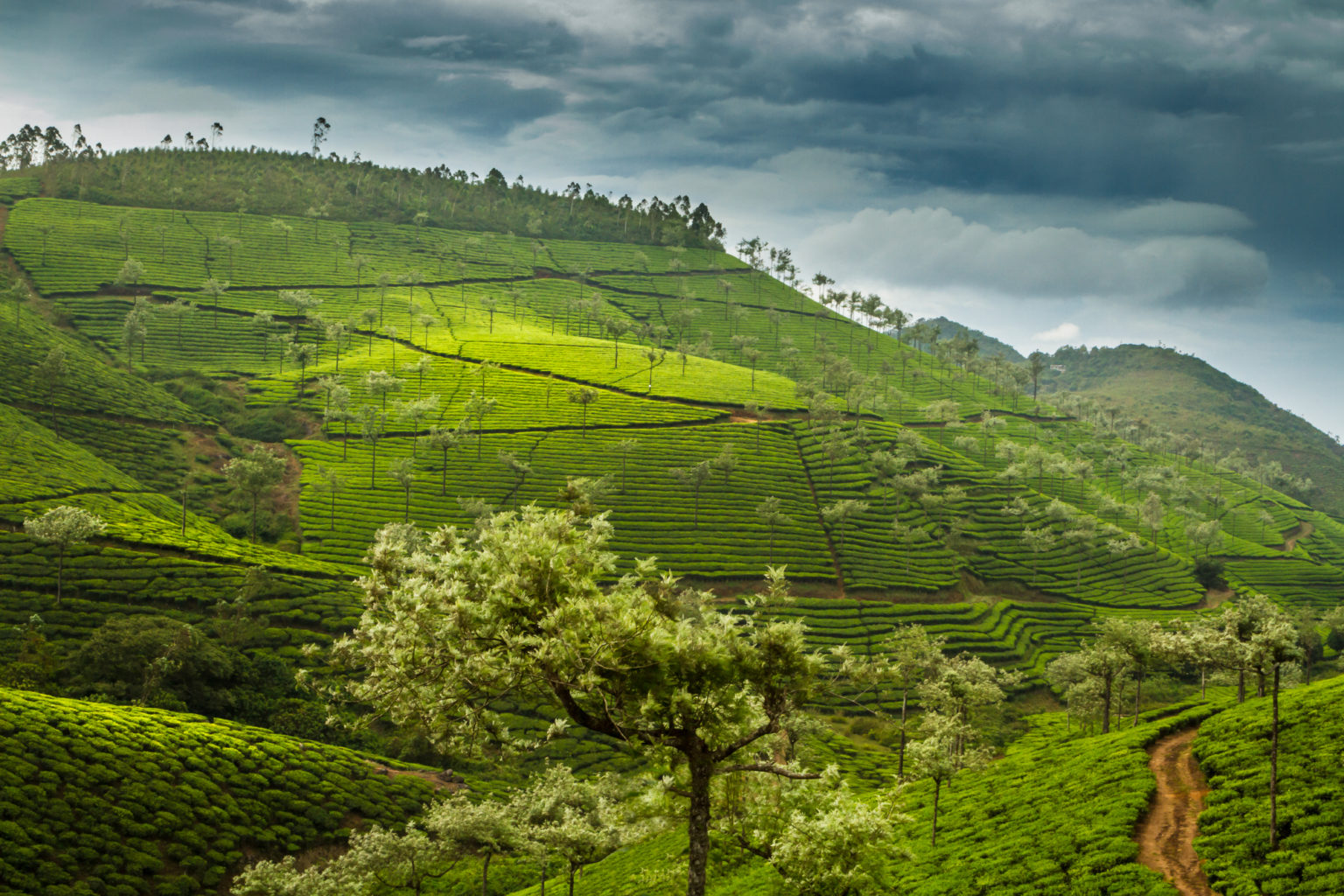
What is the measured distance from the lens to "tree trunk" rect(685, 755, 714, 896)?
1833 centimetres

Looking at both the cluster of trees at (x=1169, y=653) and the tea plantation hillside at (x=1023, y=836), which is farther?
the cluster of trees at (x=1169, y=653)

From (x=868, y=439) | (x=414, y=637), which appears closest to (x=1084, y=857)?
(x=414, y=637)

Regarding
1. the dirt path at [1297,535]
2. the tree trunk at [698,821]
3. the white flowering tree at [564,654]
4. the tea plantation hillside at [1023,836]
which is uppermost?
the white flowering tree at [564,654]

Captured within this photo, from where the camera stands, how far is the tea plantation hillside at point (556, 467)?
292ft

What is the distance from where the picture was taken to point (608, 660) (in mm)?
15703

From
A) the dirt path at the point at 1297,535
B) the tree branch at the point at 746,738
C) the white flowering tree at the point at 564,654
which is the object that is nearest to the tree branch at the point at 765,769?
the white flowering tree at the point at 564,654

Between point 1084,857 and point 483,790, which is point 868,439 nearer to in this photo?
point 483,790

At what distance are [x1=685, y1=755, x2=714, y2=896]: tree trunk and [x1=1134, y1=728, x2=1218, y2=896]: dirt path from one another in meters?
16.2

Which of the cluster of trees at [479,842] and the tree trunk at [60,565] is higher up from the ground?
the tree trunk at [60,565]

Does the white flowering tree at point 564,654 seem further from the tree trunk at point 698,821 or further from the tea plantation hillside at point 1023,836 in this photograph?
the tea plantation hillside at point 1023,836

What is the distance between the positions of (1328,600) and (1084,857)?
12863 cm

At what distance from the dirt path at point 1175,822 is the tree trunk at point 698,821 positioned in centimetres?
1619

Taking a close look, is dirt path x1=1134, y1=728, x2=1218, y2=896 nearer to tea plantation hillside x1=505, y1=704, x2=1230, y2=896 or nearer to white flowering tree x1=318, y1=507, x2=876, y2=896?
tea plantation hillside x1=505, y1=704, x2=1230, y2=896

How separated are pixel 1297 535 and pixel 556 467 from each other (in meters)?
154
